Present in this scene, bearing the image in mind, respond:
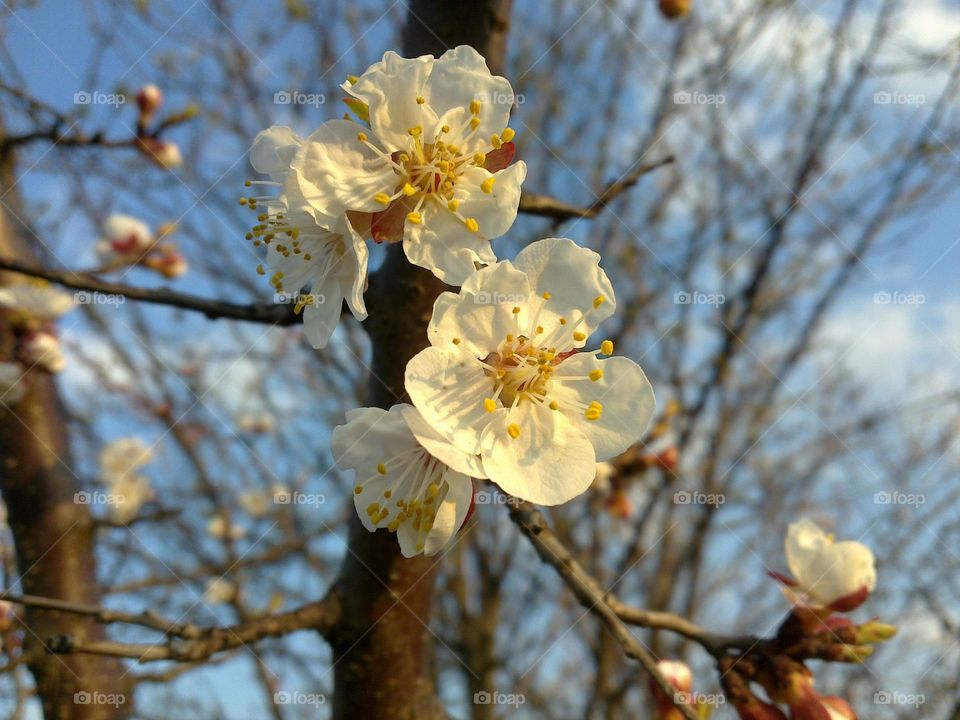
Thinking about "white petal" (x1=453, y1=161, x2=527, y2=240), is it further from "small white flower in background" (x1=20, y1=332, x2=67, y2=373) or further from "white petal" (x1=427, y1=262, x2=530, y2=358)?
"small white flower in background" (x1=20, y1=332, x2=67, y2=373)

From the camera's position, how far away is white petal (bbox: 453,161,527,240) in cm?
104

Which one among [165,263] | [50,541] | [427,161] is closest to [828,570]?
[427,161]

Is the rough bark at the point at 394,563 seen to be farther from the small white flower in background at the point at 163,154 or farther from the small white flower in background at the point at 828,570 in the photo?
the small white flower in background at the point at 163,154

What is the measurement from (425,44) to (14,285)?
1682mm

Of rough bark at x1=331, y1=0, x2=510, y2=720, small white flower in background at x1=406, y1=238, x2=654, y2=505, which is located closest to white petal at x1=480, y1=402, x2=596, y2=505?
small white flower in background at x1=406, y1=238, x2=654, y2=505

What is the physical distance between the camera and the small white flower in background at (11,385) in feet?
6.95

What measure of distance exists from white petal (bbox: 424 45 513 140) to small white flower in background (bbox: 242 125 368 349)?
24cm

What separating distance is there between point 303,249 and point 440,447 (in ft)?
1.53

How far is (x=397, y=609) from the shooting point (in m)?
1.42

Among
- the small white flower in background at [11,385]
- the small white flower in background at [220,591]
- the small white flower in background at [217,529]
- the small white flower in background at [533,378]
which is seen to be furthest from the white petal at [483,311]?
the small white flower in background at [217,529]

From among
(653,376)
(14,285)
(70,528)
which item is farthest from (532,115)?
(70,528)

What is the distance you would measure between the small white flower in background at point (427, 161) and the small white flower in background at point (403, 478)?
0.23 metres

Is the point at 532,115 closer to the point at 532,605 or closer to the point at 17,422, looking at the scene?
the point at 532,605

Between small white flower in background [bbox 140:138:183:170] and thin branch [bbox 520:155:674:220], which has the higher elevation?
small white flower in background [bbox 140:138:183:170]
